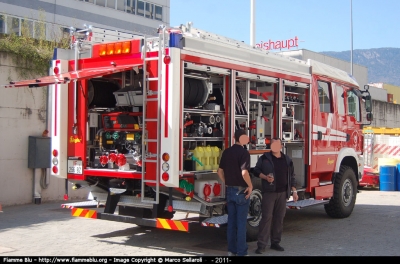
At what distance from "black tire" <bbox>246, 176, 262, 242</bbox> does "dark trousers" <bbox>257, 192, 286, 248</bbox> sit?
33 centimetres

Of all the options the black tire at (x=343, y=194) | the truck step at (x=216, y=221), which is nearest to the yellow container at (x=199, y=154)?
the truck step at (x=216, y=221)

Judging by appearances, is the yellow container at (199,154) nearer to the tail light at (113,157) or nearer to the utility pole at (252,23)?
the tail light at (113,157)

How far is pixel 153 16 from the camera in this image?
149 ft

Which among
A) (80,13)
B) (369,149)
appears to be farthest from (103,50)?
(80,13)

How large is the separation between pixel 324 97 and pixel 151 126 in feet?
15.4

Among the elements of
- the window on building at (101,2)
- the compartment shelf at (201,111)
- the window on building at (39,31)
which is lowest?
the compartment shelf at (201,111)

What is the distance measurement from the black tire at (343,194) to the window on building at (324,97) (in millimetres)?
1365

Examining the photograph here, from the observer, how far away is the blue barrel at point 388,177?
1809 cm

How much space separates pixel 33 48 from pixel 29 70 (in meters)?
→ 0.59

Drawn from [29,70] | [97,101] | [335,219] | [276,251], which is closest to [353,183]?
[335,219]

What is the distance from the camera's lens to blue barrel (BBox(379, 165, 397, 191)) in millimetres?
18094

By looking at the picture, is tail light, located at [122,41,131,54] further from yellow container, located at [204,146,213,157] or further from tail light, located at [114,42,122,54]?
yellow container, located at [204,146,213,157]

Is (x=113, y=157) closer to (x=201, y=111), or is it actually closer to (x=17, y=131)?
(x=201, y=111)

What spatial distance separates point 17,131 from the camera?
40.8 ft
